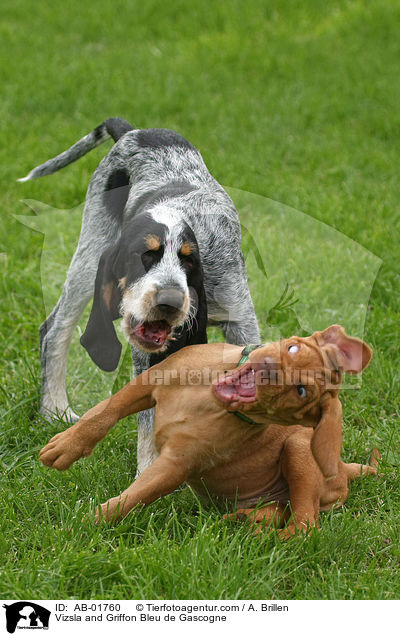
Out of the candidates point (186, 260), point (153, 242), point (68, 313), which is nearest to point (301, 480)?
point (186, 260)

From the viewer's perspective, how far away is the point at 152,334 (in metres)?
3.45

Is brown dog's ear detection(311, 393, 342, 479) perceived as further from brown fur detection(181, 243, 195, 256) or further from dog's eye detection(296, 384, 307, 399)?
brown fur detection(181, 243, 195, 256)

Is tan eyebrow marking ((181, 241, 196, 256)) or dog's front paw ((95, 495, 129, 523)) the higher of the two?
tan eyebrow marking ((181, 241, 196, 256))

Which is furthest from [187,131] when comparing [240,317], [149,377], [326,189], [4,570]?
[4,570]

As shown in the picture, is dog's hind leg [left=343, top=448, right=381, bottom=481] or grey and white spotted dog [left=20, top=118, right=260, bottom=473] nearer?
grey and white spotted dog [left=20, top=118, right=260, bottom=473]

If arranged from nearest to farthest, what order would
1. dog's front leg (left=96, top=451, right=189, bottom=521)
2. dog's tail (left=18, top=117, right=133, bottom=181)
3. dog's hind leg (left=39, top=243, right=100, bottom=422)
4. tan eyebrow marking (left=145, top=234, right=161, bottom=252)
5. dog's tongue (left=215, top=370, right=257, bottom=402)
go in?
1. dog's tongue (left=215, top=370, right=257, bottom=402)
2. dog's front leg (left=96, top=451, right=189, bottom=521)
3. tan eyebrow marking (left=145, top=234, right=161, bottom=252)
4. dog's hind leg (left=39, top=243, right=100, bottom=422)
5. dog's tail (left=18, top=117, right=133, bottom=181)

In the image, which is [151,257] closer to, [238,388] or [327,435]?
[238,388]

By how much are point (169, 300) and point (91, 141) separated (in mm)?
1961

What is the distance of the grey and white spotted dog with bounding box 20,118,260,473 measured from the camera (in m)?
3.45

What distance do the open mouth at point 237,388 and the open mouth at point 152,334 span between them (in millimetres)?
403

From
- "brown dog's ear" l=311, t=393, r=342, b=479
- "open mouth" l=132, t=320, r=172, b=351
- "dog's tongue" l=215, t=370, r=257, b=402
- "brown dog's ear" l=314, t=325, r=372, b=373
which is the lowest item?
"brown dog's ear" l=311, t=393, r=342, b=479
